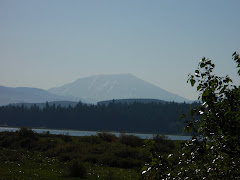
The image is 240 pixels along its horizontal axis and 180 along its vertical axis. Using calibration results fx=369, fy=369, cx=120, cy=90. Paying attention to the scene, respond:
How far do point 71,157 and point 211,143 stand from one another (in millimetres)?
34213

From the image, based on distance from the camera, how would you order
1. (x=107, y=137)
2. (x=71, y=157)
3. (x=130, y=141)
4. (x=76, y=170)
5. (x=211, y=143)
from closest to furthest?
(x=211, y=143), (x=76, y=170), (x=71, y=157), (x=130, y=141), (x=107, y=137)

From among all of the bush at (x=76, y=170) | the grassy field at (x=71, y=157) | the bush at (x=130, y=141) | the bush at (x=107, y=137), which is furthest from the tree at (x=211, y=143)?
the bush at (x=107, y=137)

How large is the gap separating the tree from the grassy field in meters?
18.8

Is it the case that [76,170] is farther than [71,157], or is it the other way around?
[71,157]

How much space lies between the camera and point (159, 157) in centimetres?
714

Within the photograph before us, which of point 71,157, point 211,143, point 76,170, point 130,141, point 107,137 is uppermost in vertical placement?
point 211,143

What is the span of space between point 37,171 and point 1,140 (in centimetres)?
2563

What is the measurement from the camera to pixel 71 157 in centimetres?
4025

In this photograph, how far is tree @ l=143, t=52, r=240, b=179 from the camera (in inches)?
277

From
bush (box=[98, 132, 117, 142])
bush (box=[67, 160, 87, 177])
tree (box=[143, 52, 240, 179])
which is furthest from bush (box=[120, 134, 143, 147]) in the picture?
tree (box=[143, 52, 240, 179])

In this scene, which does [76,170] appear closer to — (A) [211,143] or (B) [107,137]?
(A) [211,143]

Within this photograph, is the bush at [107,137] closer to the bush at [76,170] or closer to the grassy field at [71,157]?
the grassy field at [71,157]

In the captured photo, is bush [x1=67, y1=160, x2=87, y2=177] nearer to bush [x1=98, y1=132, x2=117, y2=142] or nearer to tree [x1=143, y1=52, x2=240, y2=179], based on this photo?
tree [x1=143, y1=52, x2=240, y2=179]

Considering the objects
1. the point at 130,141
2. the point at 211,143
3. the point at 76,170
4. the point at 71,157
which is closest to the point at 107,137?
the point at 130,141
